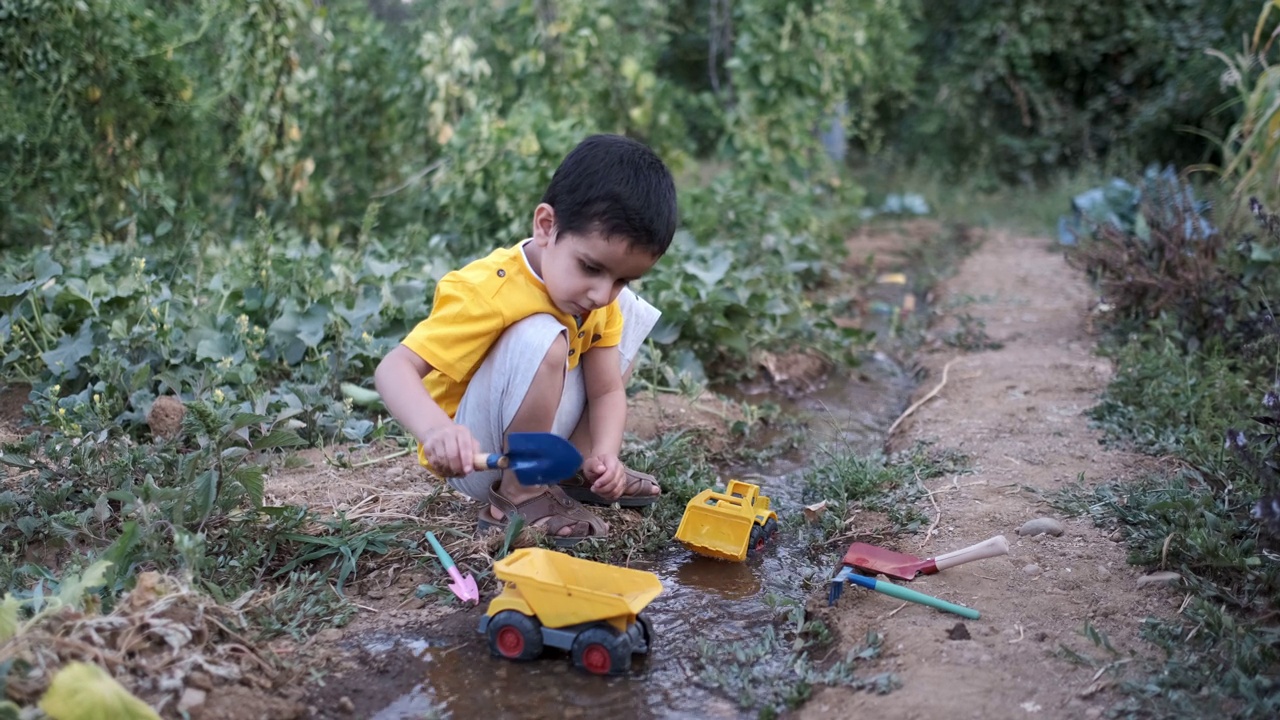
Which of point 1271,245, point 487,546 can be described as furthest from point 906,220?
point 487,546

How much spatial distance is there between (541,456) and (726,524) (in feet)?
1.79

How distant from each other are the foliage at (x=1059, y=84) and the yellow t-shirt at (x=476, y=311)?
8775mm

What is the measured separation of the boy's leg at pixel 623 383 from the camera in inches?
97.9

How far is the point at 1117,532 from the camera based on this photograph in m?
2.32

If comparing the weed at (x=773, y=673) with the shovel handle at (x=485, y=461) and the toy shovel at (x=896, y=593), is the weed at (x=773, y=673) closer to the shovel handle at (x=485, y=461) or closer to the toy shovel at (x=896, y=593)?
the toy shovel at (x=896, y=593)

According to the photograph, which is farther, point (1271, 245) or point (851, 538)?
point (1271, 245)

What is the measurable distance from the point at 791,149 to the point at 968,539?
430 cm

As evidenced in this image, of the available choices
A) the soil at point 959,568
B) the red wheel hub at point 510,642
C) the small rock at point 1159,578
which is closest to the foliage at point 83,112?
the soil at point 959,568

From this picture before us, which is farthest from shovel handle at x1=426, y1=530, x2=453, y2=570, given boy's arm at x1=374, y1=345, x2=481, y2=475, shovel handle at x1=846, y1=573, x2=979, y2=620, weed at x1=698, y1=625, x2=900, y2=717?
shovel handle at x1=846, y1=573, x2=979, y2=620

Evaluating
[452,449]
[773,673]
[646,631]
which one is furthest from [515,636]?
[773,673]

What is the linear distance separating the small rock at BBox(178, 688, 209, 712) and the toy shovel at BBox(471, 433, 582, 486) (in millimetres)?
580

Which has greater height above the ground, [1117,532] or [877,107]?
[1117,532]

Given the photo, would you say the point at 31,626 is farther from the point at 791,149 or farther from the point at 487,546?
the point at 791,149

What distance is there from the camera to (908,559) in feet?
7.13
